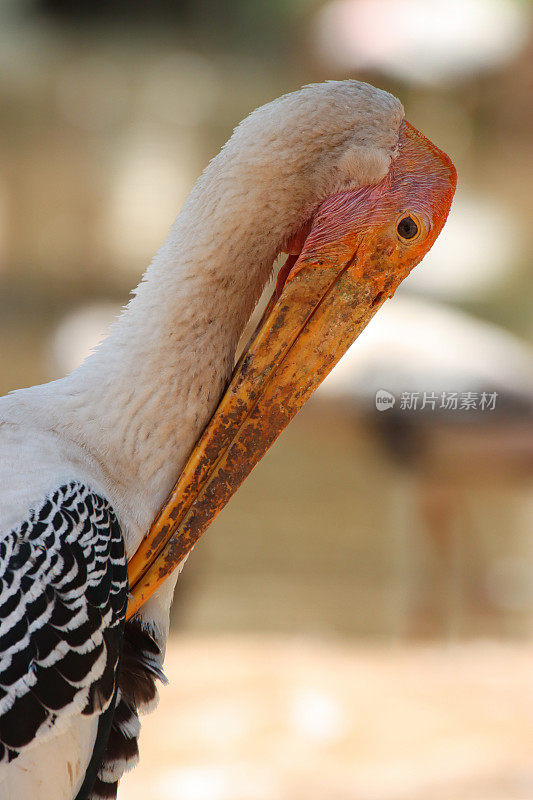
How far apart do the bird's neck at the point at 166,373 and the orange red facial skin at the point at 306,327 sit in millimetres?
29

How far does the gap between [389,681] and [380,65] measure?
279 centimetres

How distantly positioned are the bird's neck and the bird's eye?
6.4 inches

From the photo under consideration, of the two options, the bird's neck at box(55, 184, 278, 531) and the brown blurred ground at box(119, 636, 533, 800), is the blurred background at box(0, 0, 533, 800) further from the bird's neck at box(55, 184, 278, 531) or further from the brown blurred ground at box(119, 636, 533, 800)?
the bird's neck at box(55, 184, 278, 531)

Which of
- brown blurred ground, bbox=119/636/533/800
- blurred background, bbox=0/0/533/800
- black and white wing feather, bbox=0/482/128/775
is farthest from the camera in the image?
blurred background, bbox=0/0/533/800

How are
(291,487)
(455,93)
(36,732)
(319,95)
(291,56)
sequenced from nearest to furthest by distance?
(36,732), (319,95), (455,93), (291,56), (291,487)

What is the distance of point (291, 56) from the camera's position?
221 inches

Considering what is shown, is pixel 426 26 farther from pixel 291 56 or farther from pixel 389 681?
pixel 389 681

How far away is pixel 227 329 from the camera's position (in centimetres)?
122

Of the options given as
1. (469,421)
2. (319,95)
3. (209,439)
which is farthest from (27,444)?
(469,421)

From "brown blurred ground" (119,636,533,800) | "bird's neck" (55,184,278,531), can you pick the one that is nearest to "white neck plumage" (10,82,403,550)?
"bird's neck" (55,184,278,531)

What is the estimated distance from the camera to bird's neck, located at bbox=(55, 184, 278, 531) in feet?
3.91

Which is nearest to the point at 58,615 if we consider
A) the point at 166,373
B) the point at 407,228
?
the point at 166,373

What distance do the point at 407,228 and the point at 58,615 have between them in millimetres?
623

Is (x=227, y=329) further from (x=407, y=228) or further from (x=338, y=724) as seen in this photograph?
(x=338, y=724)
